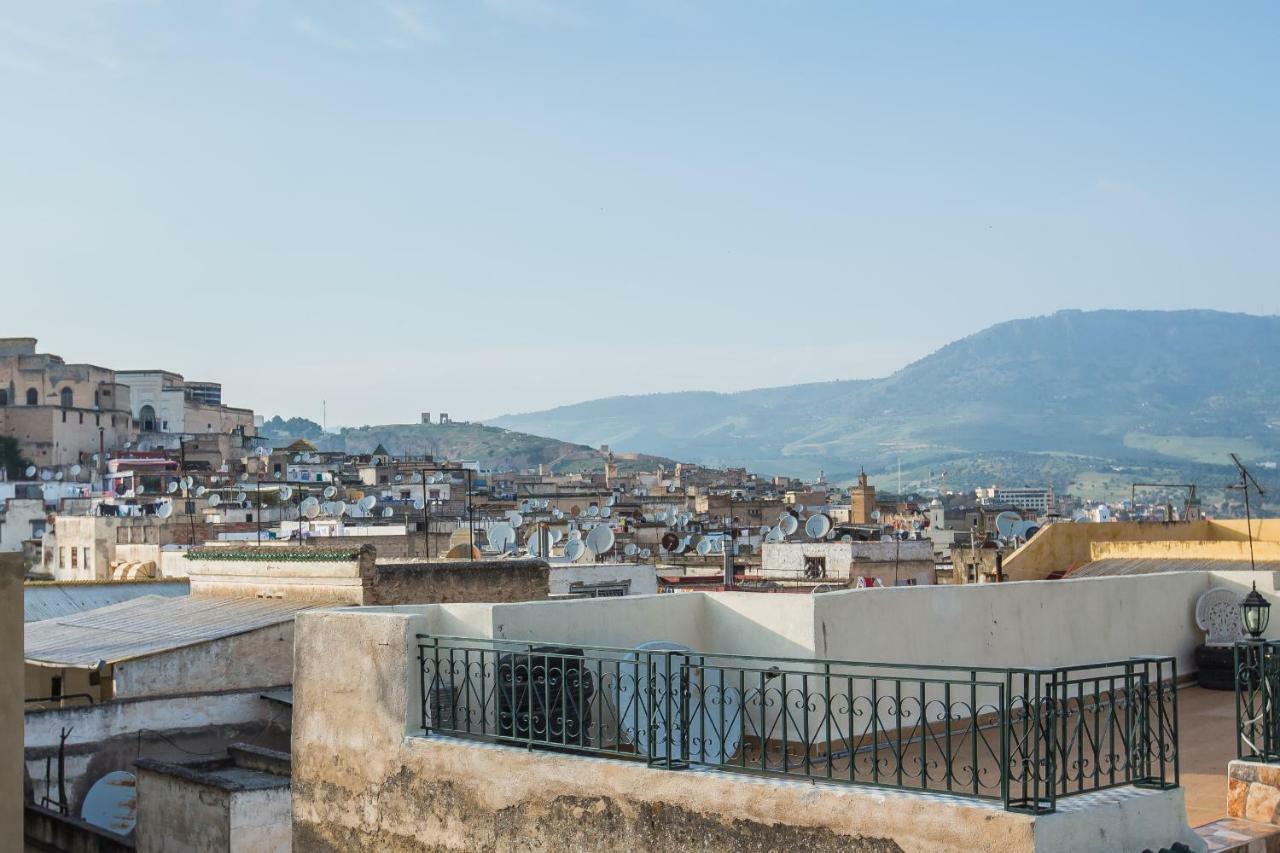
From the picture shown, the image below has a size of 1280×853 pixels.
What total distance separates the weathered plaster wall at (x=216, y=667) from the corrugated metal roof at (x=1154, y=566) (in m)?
8.07

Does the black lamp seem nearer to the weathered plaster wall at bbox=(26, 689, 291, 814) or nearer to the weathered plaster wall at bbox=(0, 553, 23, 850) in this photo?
the weathered plaster wall at bbox=(0, 553, 23, 850)

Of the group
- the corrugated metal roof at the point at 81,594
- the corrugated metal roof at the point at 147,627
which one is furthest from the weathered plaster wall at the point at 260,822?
the corrugated metal roof at the point at 81,594

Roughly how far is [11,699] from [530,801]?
3594mm

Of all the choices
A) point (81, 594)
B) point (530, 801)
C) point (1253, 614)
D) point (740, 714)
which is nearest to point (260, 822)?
point (530, 801)

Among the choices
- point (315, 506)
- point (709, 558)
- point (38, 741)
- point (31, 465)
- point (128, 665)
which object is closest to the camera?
point (38, 741)

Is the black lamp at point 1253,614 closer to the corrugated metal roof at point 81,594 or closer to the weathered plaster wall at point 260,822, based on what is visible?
the weathered plaster wall at point 260,822

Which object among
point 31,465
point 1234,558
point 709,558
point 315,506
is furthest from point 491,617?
point 31,465

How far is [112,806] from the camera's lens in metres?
13.8

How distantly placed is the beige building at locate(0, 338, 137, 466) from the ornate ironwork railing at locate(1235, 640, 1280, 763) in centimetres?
8959

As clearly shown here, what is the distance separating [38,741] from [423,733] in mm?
7845

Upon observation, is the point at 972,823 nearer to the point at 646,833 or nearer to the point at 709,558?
the point at 646,833

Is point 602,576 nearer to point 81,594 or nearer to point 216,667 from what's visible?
point 81,594

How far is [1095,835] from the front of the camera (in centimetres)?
551

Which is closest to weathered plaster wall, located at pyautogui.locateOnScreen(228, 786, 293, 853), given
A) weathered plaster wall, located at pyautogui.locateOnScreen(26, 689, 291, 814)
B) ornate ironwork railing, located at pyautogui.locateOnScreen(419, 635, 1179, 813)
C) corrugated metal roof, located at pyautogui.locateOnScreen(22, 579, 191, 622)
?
weathered plaster wall, located at pyautogui.locateOnScreen(26, 689, 291, 814)
